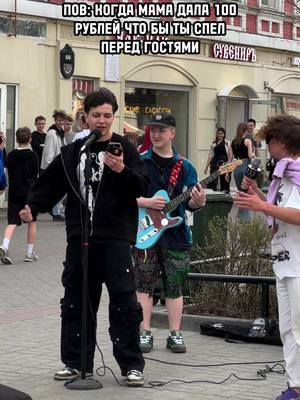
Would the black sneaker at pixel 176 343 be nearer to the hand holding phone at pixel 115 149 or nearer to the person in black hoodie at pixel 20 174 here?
the hand holding phone at pixel 115 149

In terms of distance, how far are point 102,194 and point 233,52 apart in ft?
70.5

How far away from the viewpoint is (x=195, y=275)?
866 centimetres

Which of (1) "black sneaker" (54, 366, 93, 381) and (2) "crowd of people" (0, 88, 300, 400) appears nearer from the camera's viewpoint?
(2) "crowd of people" (0, 88, 300, 400)

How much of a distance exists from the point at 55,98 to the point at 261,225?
1335cm

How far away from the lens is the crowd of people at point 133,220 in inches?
241

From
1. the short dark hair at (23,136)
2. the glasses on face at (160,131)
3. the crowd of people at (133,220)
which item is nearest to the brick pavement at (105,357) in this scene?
the crowd of people at (133,220)

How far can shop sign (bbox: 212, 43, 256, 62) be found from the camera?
27.1 metres

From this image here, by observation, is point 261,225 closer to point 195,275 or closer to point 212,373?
point 195,275

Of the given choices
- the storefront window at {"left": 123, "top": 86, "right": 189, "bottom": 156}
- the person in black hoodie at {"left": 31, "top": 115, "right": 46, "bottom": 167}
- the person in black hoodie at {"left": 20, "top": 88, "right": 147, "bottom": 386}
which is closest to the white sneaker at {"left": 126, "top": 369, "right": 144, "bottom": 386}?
the person in black hoodie at {"left": 20, "top": 88, "right": 147, "bottom": 386}

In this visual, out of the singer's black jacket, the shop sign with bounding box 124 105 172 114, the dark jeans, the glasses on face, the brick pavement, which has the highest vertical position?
the shop sign with bounding box 124 105 172 114

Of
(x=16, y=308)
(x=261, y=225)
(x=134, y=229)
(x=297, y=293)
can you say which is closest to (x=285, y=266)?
(x=297, y=293)

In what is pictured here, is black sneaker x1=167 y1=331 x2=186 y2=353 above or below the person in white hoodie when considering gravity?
below

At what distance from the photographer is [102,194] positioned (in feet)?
22.3

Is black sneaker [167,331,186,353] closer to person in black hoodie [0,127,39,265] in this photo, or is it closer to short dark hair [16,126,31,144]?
person in black hoodie [0,127,39,265]
